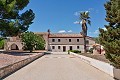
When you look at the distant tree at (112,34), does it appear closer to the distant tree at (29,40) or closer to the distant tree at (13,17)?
the distant tree at (13,17)

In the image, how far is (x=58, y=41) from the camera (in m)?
94.8

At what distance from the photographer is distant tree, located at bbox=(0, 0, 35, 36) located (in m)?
42.6

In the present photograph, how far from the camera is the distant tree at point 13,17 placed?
4256cm

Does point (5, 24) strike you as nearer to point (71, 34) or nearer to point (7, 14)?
point (7, 14)

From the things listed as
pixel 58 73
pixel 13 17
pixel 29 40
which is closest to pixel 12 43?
pixel 29 40

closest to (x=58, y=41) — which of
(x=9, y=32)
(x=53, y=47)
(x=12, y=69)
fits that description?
(x=53, y=47)

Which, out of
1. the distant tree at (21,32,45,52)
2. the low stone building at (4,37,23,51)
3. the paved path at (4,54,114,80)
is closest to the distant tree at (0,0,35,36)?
the distant tree at (21,32,45,52)

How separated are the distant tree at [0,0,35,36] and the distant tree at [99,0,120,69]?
29087 mm

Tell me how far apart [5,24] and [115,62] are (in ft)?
105

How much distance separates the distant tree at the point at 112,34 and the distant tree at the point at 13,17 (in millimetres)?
29087

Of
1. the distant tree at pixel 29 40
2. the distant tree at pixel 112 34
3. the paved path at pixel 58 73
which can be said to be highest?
the distant tree at pixel 29 40

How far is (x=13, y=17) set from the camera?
4712 centimetres

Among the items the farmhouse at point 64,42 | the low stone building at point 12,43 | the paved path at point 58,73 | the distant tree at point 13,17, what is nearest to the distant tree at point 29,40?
the distant tree at point 13,17

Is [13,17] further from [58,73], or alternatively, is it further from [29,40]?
[58,73]
